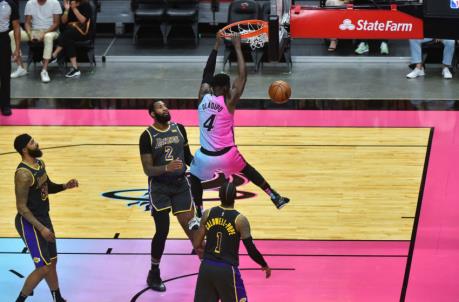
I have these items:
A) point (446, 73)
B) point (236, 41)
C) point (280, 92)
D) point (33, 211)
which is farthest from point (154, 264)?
point (446, 73)

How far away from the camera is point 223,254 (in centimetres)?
755

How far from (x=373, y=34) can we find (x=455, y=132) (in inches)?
188

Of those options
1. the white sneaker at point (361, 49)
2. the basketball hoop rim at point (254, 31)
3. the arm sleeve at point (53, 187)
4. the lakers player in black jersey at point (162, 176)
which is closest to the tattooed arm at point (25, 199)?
the arm sleeve at point (53, 187)

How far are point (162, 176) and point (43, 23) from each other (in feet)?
30.9

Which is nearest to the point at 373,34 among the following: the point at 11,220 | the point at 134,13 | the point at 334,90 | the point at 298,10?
the point at 298,10

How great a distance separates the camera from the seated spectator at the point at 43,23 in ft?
56.9

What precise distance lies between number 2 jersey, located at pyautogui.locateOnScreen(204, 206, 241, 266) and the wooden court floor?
2825 mm

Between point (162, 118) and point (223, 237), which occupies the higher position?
point (162, 118)

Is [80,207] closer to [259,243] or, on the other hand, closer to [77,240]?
[77,240]

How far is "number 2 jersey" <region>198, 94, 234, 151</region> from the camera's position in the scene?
9.66 metres

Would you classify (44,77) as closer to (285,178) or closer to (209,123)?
(285,178)

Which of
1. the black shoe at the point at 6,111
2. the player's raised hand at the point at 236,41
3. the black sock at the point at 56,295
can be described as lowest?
the black shoe at the point at 6,111

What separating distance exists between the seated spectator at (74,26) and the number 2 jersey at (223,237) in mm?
10515

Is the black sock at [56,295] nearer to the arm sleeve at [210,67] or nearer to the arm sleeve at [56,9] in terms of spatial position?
the arm sleeve at [210,67]
